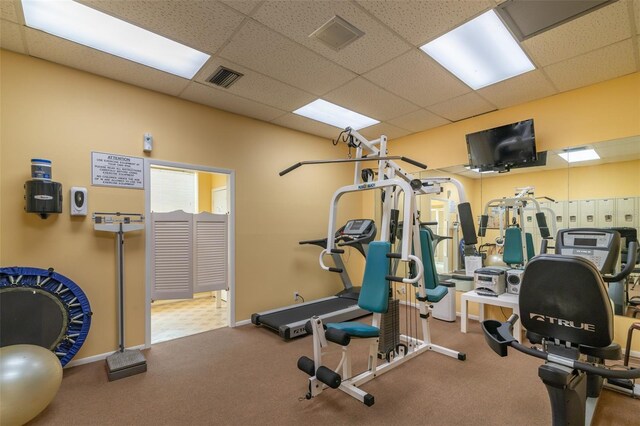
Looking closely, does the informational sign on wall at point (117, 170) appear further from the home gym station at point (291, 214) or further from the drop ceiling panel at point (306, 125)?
the drop ceiling panel at point (306, 125)

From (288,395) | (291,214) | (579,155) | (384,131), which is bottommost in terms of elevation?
(288,395)

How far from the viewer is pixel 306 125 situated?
4605 mm

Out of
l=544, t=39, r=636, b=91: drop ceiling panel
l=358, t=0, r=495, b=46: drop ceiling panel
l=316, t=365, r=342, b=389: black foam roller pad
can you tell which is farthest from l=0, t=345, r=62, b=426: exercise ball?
l=544, t=39, r=636, b=91: drop ceiling panel

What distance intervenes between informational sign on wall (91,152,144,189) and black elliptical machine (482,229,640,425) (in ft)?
11.6

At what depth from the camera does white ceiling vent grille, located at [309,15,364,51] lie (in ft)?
7.65

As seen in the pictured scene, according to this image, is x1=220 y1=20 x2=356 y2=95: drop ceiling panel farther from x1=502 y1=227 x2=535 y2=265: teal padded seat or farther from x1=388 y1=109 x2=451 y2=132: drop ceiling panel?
x1=502 y1=227 x2=535 y2=265: teal padded seat

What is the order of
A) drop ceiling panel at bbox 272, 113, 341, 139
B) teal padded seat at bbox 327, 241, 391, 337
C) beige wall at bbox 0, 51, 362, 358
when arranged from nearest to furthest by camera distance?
teal padded seat at bbox 327, 241, 391, 337
beige wall at bbox 0, 51, 362, 358
drop ceiling panel at bbox 272, 113, 341, 139

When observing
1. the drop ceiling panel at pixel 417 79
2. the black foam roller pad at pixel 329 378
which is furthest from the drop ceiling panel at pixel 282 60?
the black foam roller pad at pixel 329 378

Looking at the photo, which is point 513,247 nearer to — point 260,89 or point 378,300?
point 378,300

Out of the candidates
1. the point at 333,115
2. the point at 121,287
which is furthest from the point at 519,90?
the point at 121,287

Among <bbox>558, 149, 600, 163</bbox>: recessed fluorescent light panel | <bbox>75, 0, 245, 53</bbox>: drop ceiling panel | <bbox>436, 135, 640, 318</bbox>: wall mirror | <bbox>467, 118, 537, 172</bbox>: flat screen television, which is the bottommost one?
<bbox>436, 135, 640, 318</bbox>: wall mirror

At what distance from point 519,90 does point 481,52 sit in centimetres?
103

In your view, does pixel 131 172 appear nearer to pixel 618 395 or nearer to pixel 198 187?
pixel 198 187

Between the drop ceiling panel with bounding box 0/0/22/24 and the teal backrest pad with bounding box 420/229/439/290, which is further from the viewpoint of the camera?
the teal backrest pad with bounding box 420/229/439/290
